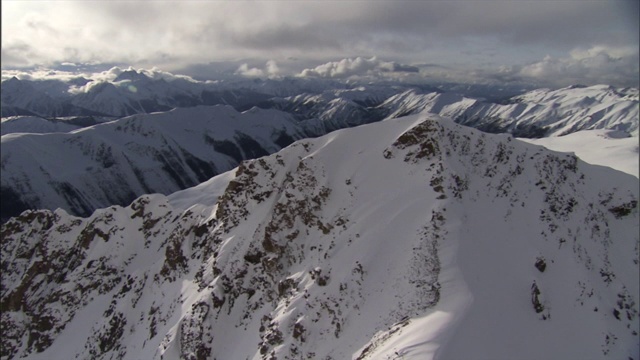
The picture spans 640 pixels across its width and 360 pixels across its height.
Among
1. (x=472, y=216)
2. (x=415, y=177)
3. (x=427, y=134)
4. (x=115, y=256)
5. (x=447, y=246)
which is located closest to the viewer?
(x=447, y=246)

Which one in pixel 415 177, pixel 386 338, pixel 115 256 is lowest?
pixel 115 256

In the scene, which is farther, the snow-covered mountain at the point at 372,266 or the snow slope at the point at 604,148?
the snow slope at the point at 604,148

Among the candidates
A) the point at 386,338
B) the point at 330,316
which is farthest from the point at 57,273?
the point at 386,338

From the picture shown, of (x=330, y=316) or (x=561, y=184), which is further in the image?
(x=561, y=184)

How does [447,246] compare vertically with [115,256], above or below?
above

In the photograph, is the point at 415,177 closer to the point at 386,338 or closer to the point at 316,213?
the point at 316,213

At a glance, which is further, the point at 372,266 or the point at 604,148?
the point at 604,148

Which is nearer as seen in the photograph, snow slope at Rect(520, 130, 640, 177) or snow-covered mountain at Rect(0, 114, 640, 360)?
snow-covered mountain at Rect(0, 114, 640, 360)

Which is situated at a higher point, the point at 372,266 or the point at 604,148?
the point at 604,148
